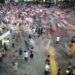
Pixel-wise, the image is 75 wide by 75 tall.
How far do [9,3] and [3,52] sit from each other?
2.02 m

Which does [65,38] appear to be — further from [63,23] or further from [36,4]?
[36,4]

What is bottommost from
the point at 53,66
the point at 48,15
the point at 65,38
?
the point at 53,66

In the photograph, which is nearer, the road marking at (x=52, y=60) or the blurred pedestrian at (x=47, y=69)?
the blurred pedestrian at (x=47, y=69)

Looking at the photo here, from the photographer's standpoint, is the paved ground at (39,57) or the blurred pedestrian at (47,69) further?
the paved ground at (39,57)

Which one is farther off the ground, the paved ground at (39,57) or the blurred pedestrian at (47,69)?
the paved ground at (39,57)

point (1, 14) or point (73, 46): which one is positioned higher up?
point (1, 14)

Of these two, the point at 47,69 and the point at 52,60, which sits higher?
the point at 52,60

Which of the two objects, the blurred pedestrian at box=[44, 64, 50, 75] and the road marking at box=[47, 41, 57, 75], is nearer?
the blurred pedestrian at box=[44, 64, 50, 75]

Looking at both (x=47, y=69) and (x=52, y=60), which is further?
(x=52, y=60)

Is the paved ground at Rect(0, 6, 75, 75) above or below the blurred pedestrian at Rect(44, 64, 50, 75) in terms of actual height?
above

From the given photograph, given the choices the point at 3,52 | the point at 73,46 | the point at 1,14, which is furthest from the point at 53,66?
the point at 1,14

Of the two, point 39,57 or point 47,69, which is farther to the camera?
point 39,57

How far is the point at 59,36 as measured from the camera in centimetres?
1421

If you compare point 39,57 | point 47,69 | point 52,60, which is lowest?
point 47,69
